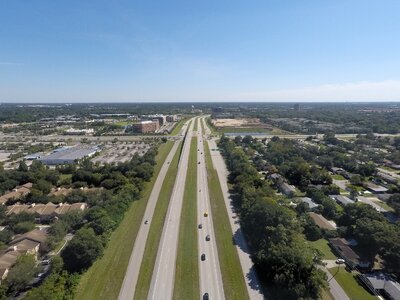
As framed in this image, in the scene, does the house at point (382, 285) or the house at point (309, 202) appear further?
the house at point (309, 202)

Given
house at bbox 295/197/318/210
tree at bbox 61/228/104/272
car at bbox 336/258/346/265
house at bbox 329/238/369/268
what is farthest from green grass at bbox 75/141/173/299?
house at bbox 295/197/318/210

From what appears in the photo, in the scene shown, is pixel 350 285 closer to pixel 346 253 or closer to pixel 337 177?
pixel 346 253

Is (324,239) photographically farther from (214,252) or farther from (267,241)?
(214,252)

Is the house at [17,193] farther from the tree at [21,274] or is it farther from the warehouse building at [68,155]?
the tree at [21,274]

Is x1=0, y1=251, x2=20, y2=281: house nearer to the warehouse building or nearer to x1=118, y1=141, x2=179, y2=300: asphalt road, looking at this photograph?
x1=118, y1=141, x2=179, y2=300: asphalt road

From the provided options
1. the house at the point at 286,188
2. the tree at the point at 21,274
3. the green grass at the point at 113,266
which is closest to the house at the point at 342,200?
the house at the point at 286,188

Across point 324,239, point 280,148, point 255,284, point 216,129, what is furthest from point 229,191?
point 216,129
